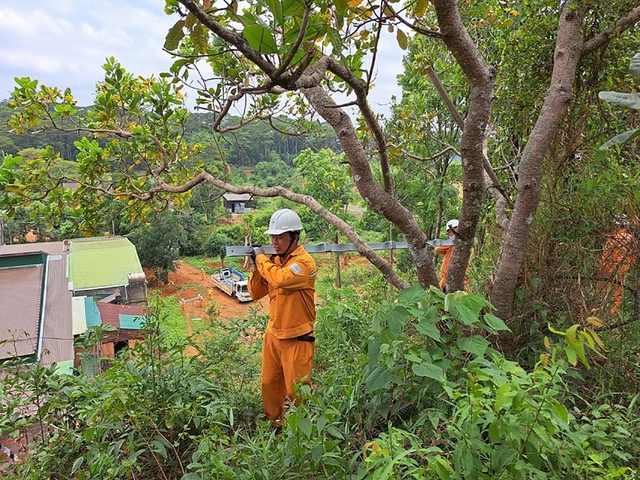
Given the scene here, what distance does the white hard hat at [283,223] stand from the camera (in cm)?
251

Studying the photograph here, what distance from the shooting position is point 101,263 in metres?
11.3

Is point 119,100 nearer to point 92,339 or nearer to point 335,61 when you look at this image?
point 92,339

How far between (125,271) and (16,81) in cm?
944

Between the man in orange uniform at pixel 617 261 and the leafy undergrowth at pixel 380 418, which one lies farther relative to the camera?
the man in orange uniform at pixel 617 261

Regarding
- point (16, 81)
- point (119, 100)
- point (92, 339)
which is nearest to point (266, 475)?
point (92, 339)

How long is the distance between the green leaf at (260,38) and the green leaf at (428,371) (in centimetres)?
103

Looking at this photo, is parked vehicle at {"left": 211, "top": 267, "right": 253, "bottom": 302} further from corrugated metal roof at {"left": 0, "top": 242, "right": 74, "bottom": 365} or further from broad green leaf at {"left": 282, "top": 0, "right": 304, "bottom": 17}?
broad green leaf at {"left": 282, "top": 0, "right": 304, "bottom": 17}

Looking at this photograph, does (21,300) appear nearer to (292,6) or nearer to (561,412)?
(292,6)

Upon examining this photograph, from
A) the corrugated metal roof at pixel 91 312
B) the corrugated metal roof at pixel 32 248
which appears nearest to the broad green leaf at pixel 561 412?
the corrugated metal roof at pixel 91 312

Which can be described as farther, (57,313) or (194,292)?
(194,292)

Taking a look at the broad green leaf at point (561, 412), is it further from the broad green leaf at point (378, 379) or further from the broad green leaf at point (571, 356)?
the broad green leaf at point (378, 379)

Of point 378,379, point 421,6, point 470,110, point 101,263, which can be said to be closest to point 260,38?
point 421,6

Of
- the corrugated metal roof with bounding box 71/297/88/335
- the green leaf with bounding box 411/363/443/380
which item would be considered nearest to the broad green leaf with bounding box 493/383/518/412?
the green leaf with bounding box 411/363/443/380

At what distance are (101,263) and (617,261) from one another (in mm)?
12433
